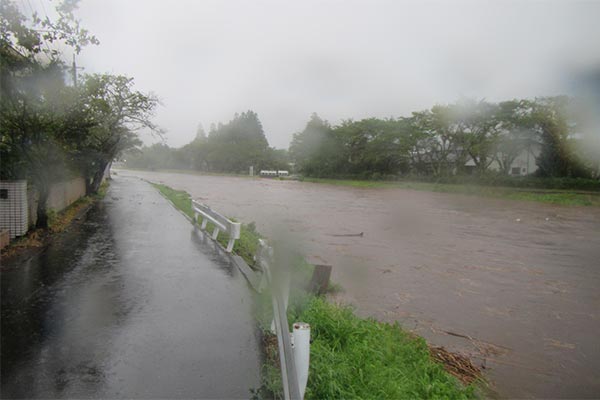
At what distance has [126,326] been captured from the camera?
12.7 feet

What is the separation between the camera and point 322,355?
331 centimetres

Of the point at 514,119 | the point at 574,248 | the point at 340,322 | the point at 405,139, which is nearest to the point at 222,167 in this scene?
the point at 405,139

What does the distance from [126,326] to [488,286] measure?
5266 mm

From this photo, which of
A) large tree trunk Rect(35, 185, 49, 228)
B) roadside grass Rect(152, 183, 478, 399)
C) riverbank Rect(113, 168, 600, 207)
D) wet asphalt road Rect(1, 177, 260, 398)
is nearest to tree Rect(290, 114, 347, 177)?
riverbank Rect(113, 168, 600, 207)

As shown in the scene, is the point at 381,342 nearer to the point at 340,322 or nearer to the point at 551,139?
the point at 340,322

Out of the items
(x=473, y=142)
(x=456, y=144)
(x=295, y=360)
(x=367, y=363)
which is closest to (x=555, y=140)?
(x=473, y=142)

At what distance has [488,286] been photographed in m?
6.59

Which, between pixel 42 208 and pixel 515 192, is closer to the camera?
pixel 42 208

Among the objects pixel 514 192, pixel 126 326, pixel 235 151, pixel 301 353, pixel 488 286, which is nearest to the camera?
pixel 301 353

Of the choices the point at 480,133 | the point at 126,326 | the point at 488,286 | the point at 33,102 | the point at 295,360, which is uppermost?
the point at 480,133

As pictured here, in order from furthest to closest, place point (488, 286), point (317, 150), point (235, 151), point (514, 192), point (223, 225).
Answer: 1. point (235, 151)
2. point (317, 150)
3. point (514, 192)
4. point (223, 225)
5. point (488, 286)

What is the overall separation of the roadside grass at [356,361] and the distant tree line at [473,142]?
67.7 ft

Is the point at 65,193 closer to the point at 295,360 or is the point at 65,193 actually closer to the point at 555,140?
the point at 295,360

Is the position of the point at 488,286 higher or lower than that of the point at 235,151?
lower
